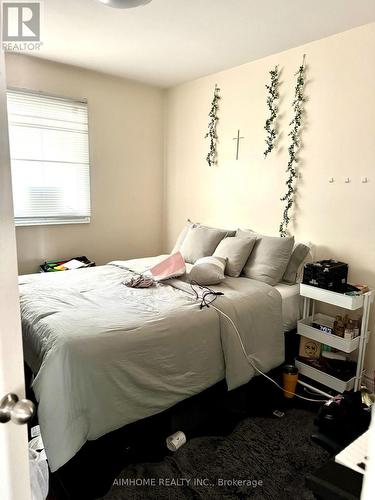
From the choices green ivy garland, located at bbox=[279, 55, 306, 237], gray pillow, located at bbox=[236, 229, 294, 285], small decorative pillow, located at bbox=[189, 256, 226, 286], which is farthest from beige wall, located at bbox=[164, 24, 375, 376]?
small decorative pillow, located at bbox=[189, 256, 226, 286]

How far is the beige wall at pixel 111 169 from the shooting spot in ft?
10.8

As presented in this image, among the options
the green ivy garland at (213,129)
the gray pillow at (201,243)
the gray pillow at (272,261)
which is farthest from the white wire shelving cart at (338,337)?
the green ivy garland at (213,129)

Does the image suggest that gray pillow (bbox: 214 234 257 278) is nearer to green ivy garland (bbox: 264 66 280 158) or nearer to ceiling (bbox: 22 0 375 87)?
green ivy garland (bbox: 264 66 280 158)

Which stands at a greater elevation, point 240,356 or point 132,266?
point 132,266

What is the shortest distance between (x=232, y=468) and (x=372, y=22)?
116 inches

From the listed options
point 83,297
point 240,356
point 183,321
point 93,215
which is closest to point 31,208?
point 93,215

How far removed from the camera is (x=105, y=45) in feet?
9.12

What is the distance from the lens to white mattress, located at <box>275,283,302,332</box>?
8.17 feet

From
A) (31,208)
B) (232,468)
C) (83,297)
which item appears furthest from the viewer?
(31,208)

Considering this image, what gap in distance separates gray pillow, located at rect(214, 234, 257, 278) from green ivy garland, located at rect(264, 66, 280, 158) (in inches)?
35.1

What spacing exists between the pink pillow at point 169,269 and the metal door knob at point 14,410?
1.80 m

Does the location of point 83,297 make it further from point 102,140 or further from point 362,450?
point 102,140

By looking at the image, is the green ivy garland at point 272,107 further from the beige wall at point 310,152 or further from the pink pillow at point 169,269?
the pink pillow at point 169,269

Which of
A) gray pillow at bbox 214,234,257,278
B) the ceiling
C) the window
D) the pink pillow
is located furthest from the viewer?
the window
